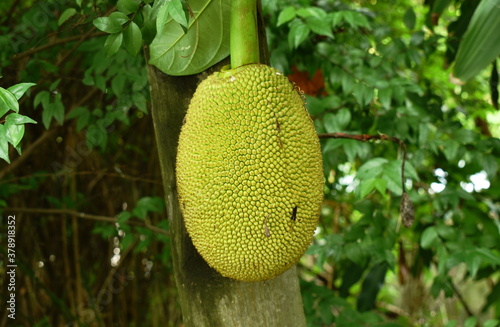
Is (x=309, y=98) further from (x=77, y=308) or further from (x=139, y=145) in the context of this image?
(x=77, y=308)

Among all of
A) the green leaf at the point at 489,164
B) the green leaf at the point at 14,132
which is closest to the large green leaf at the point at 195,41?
the green leaf at the point at 14,132

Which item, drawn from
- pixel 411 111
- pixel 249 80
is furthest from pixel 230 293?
pixel 411 111

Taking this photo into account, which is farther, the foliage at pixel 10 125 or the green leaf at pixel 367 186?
the green leaf at pixel 367 186

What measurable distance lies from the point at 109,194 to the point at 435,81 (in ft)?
5.14

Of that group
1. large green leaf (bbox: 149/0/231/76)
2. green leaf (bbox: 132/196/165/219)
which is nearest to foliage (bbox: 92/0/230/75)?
large green leaf (bbox: 149/0/231/76)

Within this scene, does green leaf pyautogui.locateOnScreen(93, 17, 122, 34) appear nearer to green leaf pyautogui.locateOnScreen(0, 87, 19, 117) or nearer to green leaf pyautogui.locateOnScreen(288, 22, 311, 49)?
green leaf pyautogui.locateOnScreen(0, 87, 19, 117)

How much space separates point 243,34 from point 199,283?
394 mm

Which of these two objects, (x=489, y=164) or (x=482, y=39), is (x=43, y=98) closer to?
(x=482, y=39)

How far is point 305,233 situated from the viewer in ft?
2.44

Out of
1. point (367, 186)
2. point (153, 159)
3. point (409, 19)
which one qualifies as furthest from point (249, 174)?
point (153, 159)

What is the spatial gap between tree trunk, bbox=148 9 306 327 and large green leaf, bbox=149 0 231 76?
23 millimetres

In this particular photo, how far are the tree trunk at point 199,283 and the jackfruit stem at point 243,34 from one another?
0.07 meters

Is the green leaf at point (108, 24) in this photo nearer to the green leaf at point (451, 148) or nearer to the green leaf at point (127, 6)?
the green leaf at point (127, 6)

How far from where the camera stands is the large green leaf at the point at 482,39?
89 centimetres
